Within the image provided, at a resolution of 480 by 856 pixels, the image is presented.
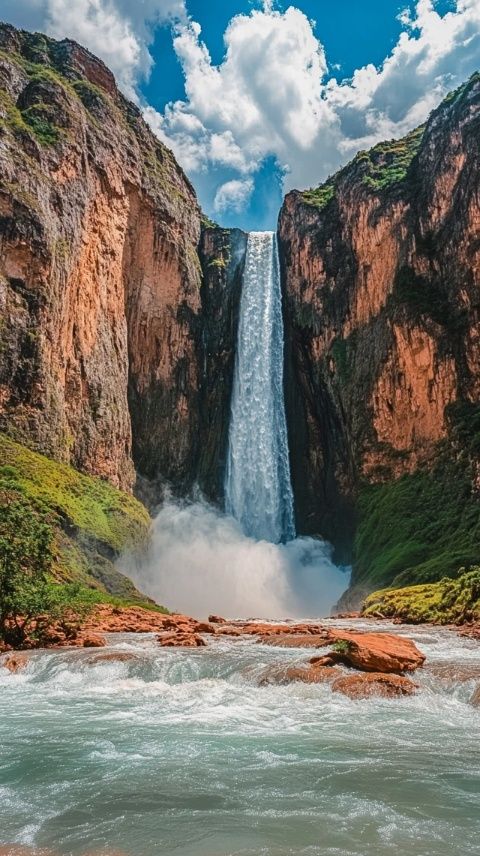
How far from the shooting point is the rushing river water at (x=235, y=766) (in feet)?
15.3

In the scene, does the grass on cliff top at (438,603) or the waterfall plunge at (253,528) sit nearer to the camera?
the grass on cliff top at (438,603)

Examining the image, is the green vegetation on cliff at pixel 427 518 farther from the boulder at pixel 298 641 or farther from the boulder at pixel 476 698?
the boulder at pixel 476 698

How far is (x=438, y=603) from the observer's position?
23094 millimetres

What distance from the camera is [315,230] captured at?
5506 cm

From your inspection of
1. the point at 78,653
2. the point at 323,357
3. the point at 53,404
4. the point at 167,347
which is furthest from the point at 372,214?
the point at 78,653

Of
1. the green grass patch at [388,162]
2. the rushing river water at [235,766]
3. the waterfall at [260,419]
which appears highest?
the green grass patch at [388,162]

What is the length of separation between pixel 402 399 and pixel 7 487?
28370mm

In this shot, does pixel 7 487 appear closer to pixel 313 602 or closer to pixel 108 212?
pixel 313 602

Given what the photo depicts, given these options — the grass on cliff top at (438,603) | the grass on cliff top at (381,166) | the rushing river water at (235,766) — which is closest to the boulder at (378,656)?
the rushing river water at (235,766)

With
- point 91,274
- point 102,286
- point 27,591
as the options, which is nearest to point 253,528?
point 102,286

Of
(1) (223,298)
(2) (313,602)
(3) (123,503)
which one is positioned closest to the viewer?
(3) (123,503)

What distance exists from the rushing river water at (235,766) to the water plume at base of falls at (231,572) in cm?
2452

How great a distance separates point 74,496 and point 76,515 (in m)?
2.14

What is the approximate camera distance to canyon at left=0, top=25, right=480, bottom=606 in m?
35.6
